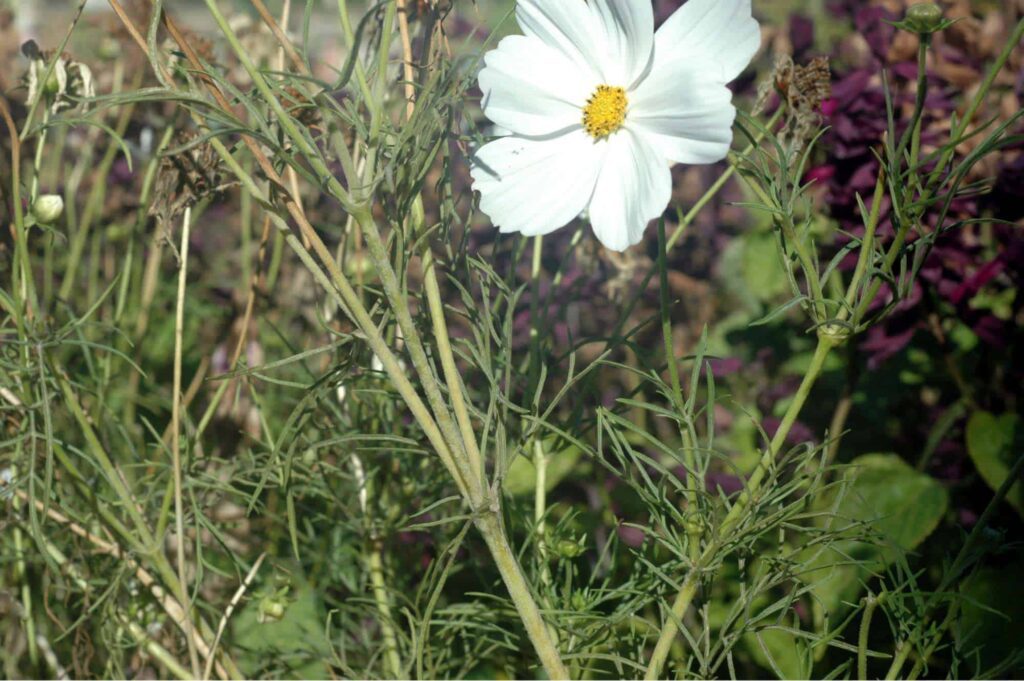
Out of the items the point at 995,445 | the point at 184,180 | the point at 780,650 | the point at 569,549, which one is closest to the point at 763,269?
the point at 995,445

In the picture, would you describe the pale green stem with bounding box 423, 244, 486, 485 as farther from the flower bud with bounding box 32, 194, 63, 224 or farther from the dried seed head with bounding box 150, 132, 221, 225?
the flower bud with bounding box 32, 194, 63, 224

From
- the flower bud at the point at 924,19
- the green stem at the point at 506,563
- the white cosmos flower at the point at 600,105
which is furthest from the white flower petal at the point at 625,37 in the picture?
the green stem at the point at 506,563

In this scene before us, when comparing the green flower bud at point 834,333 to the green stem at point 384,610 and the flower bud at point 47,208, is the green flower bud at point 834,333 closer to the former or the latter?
the green stem at point 384,610

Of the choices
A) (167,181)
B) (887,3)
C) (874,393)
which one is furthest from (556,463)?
(887,3)

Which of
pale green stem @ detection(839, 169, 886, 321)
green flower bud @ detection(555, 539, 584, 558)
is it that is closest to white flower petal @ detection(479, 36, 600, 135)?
pale green stem @ detection(839, 169, 886, 321)

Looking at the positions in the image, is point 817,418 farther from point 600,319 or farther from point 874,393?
point 600,319

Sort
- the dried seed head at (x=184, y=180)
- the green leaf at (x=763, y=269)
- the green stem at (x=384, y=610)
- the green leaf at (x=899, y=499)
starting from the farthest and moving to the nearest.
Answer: the green leaf at (x=763, y=269)
the green leaf at (x=899, y=499)
the green stem at (x=384, y=610)
the dried seed head at (x=184, y=180)

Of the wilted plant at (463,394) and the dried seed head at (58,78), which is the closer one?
the wilted plant at (463,394)
